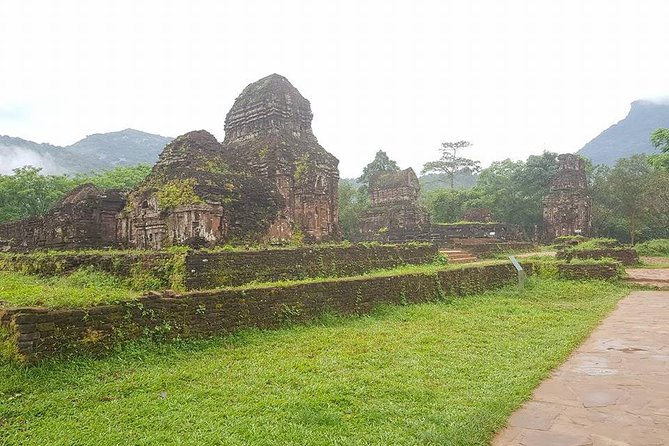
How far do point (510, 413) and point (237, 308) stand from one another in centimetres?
394

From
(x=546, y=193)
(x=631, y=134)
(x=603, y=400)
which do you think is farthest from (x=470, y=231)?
(x=631, y=134)

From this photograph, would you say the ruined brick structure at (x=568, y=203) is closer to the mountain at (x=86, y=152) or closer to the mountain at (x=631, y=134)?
the mountain at (x=86, y=152)

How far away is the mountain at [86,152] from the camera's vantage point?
10625 cm

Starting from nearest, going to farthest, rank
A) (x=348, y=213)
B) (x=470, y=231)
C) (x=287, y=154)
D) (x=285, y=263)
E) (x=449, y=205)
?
(x=285, y=263)
(x=287, y=154)
(x=470, y=231)
(x=348, y=213)
(x=449, y=205)

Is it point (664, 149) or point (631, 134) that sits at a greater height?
point (631, 134)

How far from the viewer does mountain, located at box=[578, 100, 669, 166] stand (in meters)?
132

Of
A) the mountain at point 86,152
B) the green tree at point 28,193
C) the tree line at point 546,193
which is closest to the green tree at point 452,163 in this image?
the tree line at point 546,193

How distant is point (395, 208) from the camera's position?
1120 inches

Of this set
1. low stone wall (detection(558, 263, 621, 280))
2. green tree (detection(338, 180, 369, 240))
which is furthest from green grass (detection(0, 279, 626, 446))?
green tree (detection(338, 180, 369, 240))

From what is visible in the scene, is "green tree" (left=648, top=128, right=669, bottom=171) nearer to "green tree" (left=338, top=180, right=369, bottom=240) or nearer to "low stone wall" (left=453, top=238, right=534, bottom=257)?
"low stone wall" (left=453, top=238, right=534, bottom=257)

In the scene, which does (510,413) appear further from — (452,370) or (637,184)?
A: (637,184)

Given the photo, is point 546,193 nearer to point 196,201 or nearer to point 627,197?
point 627,197

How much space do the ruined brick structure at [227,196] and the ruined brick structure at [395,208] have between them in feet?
35.4

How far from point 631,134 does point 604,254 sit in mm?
145186
